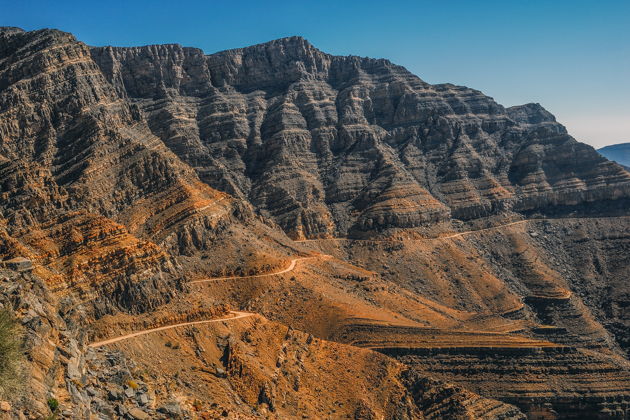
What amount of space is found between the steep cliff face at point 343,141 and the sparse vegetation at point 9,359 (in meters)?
106

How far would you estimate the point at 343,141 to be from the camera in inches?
6658

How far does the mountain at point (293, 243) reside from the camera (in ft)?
193

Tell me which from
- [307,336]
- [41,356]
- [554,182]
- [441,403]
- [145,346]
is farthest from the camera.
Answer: [554,182]

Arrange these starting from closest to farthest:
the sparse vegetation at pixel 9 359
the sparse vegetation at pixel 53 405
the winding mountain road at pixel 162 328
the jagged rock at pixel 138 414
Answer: the sparse vegetation at pixel 9 359 < the sparse vegetation at pixel 53 405 < the jagged rock at pixel 138 414 < the winding mountain road at pixel 162 328

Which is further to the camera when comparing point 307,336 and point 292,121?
point 292,121

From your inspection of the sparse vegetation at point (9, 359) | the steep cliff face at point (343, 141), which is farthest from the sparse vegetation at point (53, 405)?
the steep cliff face at point (343, 141)

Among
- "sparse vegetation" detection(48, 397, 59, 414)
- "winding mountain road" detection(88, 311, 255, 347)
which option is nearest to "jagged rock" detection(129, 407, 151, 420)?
"sparse vegetation" detection(48, 397, 59, 414)

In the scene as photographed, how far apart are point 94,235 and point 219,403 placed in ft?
111

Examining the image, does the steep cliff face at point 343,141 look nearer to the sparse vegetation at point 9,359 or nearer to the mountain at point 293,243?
the mountain at point 293,243

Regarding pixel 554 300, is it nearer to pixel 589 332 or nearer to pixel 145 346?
pixel 589 332

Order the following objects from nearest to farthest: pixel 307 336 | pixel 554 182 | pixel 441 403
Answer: pixel 441 403
pixel 307 336
pixel 554 182

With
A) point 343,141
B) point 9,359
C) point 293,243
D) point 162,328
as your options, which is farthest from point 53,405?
point 343,141

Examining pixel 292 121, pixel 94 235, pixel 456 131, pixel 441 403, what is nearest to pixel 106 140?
pixel 94 235

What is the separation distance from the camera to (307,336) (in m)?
73.6
